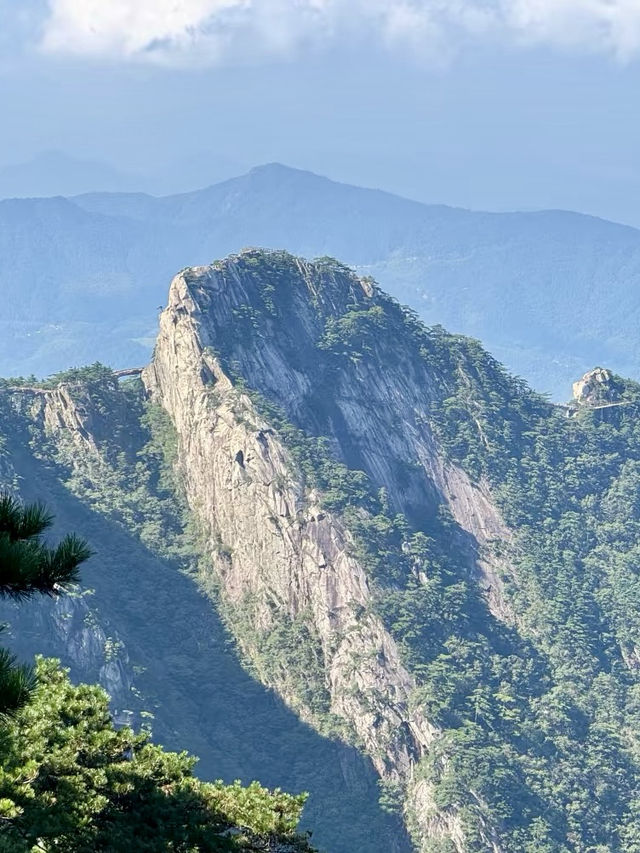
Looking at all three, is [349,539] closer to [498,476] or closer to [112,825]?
[498,476]

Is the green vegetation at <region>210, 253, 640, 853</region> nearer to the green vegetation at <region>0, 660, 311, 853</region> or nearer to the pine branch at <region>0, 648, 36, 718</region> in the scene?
the green vegetation at <region>0, 660, 311, 853</region>

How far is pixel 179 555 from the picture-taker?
336 ft

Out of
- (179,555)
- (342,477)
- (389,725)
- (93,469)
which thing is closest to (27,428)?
(93,469)

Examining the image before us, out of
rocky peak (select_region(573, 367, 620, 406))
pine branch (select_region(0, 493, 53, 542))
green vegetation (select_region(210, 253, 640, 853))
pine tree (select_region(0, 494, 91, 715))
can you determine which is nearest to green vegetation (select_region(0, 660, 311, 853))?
pine tree (select_region(0, 494, 91, 715))

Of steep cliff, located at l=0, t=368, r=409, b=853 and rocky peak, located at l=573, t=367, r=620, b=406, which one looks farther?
rocky peak, located at l=573, t=367, r=620, b=406

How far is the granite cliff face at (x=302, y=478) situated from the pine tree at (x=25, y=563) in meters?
63.7

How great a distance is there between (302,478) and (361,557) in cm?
746

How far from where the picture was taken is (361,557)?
316 ft

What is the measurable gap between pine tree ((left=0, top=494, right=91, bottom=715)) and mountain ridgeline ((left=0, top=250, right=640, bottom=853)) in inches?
2467

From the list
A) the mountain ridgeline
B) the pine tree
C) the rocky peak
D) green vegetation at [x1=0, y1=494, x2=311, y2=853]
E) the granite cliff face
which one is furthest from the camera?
the rocky peak

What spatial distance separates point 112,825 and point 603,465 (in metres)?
91.9

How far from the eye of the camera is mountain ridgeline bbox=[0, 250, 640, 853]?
87500 millimetres

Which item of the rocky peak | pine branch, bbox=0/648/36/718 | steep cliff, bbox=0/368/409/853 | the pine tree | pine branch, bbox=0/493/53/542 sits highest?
the rocky peak

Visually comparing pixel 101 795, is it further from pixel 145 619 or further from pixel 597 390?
pixel 597 390
